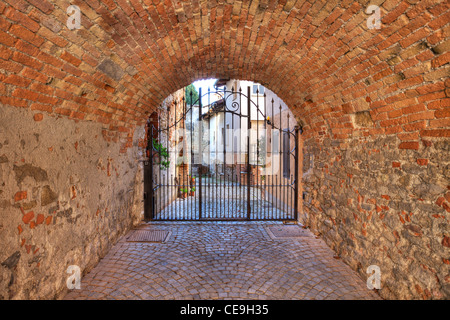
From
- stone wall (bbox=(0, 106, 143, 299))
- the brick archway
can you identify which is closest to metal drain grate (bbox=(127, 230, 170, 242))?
stone wall (bbox=(0, 106, 143, 299))

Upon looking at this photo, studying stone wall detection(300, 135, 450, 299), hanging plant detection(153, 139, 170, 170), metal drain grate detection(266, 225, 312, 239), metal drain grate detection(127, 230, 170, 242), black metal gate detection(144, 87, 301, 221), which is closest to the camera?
stone wall detection(300, 135, 450, 299)

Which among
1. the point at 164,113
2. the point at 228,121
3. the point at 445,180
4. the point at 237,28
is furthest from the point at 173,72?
the point at 228,121

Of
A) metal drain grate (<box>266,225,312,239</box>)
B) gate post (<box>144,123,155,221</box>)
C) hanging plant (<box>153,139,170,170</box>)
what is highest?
hanging plant (<box>153,139,170,170</box>)

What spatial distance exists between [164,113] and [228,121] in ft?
34.5

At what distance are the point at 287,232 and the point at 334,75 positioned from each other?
3343 mm

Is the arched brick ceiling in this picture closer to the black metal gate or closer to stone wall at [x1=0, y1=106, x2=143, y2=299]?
stone wall at [x1=0, y1=106, x2=143, y2=299]

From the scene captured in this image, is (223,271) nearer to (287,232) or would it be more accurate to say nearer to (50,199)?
(287,232)

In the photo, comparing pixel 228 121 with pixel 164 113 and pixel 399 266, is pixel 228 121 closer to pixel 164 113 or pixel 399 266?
pixel 164 113

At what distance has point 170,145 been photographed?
8.30 meters

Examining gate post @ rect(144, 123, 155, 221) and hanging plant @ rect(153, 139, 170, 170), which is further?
hanging plant @ rect(153, 139, 170, 170)

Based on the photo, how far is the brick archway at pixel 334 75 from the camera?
79.7 inches

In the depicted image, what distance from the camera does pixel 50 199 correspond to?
265 cm

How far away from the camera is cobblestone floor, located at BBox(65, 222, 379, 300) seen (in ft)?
9.63

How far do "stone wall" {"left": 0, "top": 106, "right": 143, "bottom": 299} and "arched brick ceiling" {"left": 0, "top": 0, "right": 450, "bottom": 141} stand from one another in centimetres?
26
